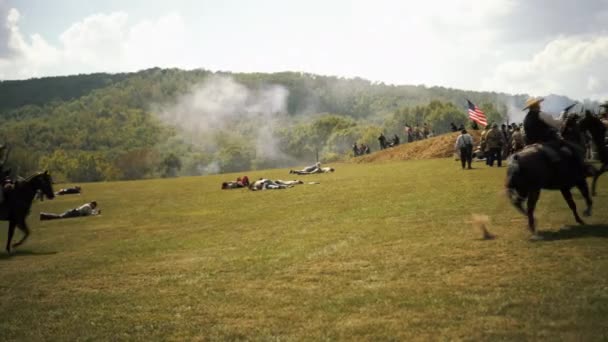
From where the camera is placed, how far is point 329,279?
8.48m

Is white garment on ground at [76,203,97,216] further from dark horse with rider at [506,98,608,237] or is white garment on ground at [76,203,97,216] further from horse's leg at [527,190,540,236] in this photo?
horse's leg at [527,190,540,236]

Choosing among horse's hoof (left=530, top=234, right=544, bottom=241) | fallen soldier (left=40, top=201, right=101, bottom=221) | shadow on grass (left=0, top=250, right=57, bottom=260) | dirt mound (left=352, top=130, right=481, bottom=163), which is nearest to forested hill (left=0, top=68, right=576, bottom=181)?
dirt mound (left=352, top=130, right=481, bottom=163)

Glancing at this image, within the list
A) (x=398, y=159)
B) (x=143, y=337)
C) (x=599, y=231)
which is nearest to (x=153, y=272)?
(x=143, y=337)

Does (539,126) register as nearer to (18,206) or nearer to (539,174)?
(539,174)

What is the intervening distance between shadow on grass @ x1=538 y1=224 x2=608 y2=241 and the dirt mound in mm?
34377

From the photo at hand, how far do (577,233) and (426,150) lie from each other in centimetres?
3842

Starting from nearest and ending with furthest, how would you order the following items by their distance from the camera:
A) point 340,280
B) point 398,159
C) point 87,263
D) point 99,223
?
point 340,280, point 87,263, point 99,223, point 398,159

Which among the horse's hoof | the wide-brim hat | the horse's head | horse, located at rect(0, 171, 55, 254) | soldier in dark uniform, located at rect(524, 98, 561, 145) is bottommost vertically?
the horse's hoof

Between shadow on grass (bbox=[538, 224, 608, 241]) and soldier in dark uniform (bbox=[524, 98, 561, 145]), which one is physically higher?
soldier in dark uniform (bbox=[524, 98, 561, 145])

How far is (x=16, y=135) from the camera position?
470 feet

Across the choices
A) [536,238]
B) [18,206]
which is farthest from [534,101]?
[18,206]

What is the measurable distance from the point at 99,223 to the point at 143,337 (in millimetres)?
14559

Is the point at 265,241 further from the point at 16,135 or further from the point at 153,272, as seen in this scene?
the point at 16,135

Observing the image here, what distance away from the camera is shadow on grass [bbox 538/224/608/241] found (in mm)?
9984
